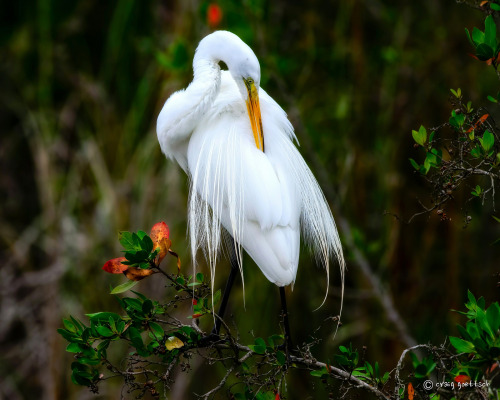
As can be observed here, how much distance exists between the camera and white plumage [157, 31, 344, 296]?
179cm

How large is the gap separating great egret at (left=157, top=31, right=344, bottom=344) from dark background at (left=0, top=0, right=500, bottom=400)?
860mm

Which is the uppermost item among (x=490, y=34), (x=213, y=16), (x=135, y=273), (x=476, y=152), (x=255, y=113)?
(x=213, y=16)

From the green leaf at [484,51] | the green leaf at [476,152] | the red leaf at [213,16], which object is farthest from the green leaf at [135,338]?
the red leaf at [213,16]

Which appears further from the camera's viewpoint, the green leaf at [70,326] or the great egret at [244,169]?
the great egret at [244,169]

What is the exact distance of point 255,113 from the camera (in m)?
1.97

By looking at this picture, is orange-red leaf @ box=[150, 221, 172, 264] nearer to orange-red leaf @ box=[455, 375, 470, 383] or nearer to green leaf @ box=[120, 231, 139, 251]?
green leaf @ box=[120, 231, 139, 251]

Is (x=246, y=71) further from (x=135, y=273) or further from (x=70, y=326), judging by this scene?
(x=70, y=326)

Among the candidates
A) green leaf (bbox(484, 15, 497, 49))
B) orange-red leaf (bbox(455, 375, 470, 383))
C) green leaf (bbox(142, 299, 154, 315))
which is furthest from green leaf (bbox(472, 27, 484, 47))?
green leaf (bbox(142, 299, 154, 315))

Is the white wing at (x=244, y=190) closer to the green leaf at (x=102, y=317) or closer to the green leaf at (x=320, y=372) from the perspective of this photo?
the green leaf at (x=320, y=372)

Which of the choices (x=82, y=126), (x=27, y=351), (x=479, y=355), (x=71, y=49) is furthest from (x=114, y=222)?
(x=479, y=355)

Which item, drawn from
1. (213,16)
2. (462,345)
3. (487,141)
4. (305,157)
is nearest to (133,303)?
(462,345)

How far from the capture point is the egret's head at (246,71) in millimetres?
1961

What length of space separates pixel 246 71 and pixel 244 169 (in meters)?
0.32

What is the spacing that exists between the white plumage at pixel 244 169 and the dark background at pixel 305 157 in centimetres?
85
